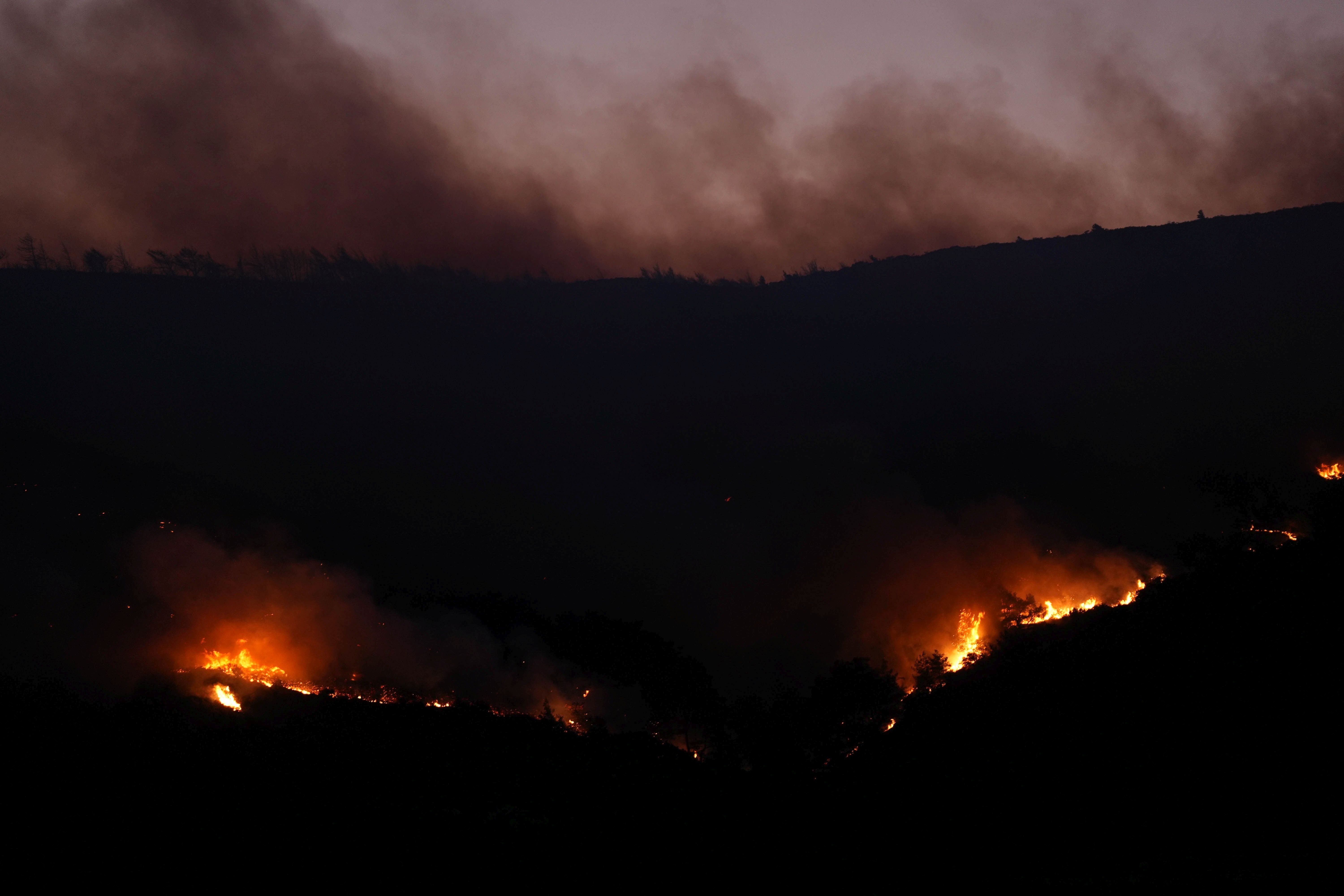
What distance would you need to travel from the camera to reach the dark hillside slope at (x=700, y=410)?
305 feet

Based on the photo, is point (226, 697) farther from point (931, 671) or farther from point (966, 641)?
point (966, 641)

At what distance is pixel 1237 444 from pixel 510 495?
280ft

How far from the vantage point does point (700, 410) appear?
4828 inches

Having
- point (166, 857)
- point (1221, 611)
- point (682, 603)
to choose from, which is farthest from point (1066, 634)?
point (166, 857)

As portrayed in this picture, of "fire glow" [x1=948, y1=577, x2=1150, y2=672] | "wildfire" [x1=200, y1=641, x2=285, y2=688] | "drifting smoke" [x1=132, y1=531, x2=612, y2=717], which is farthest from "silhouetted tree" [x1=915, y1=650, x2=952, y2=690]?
"wildfire" [x1=200, y1=641, x2=285, y2=688]

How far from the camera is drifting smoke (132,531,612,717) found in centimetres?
6369

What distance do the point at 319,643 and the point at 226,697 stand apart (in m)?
14.8

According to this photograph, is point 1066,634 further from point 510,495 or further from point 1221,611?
point 510,495

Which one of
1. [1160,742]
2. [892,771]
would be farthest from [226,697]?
[1160,742]

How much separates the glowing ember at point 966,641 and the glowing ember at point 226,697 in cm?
4891

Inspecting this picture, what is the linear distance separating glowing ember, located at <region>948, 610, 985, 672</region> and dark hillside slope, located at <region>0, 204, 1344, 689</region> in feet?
43.0

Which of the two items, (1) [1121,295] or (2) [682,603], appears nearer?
(2) [682,603]

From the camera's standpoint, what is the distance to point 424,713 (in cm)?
5322

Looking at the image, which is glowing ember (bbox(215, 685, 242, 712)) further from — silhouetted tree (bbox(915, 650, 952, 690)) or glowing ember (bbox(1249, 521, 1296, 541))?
glowing ember (bbox(1249, 521, 1296, 541))
